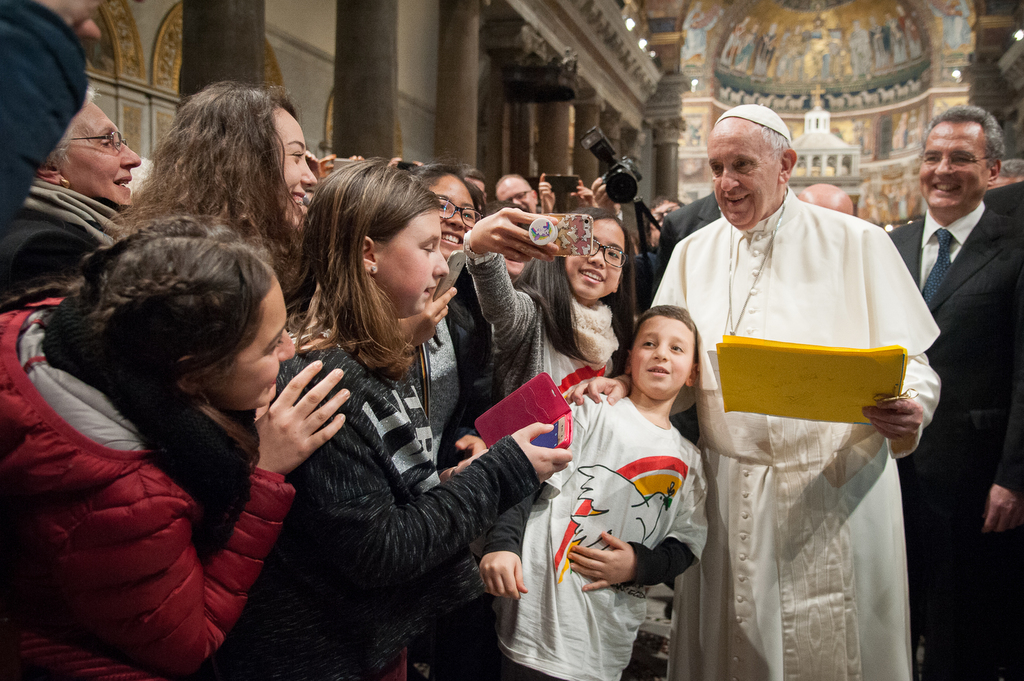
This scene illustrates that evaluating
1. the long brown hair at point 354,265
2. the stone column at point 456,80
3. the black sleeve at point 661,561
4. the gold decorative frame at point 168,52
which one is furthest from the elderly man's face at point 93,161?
the stone column at point 456,80

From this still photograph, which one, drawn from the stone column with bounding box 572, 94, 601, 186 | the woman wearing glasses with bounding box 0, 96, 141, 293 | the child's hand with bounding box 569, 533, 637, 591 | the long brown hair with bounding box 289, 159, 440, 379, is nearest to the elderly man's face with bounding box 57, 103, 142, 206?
the woman wearing glasses with bounding box 0, 96, 141, 293

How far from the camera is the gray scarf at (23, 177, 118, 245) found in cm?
148

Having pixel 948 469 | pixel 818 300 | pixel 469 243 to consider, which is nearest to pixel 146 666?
pixel 469 243

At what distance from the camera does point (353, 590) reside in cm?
136

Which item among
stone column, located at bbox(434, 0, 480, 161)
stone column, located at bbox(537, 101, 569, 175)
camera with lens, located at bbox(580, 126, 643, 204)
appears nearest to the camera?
camera with lens, located at bbox(580, 126, 643, 204)

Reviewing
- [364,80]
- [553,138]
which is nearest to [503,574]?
[364,80]

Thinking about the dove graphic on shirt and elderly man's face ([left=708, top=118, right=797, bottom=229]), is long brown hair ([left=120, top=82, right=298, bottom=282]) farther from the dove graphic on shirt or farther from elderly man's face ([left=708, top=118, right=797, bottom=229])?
elderly man's face ([left=708, top=118, right=797, bottom=229])

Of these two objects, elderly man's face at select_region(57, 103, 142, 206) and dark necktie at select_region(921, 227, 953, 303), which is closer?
elderly man's face at select_region(57, 103, 142, 206)

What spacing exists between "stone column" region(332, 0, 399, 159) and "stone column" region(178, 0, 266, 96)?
1608 mm

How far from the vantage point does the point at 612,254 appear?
2.28 meters

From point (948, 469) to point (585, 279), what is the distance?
178 centimetres

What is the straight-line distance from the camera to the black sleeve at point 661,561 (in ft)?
6.19

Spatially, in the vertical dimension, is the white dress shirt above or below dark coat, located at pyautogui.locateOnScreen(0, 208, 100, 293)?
above

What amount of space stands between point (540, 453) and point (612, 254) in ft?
3.23
